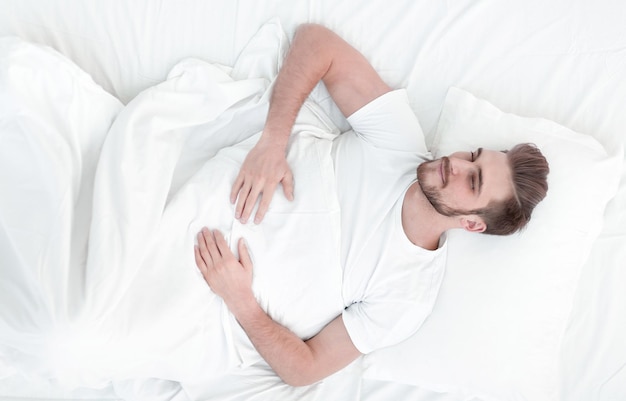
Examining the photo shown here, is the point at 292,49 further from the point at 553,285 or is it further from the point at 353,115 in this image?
the point at 553,285

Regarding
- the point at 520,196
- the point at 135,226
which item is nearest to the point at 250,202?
the point at 135,226

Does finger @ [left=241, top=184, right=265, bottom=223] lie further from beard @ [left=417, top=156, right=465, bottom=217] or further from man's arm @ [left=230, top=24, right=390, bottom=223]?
beard @ [left=417, top=156, right=465, bottom=217]

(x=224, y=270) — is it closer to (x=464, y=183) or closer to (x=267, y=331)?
(x=267, y=331)

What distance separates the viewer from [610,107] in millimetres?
1635

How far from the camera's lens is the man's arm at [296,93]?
1.49 meters

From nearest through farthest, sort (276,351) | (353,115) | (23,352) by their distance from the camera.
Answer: (23,352), (276,351), (353,115)

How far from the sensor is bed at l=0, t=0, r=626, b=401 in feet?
4.64

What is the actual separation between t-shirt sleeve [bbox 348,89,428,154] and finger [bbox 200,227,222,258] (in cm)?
50

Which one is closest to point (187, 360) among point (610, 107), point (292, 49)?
point (292, 49)

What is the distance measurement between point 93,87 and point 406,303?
963 millimetres

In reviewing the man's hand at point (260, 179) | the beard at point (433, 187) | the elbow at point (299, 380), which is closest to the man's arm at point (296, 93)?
the man's hand at point (260, 179)

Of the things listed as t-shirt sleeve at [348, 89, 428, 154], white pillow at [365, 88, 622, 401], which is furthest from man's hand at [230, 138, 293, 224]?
white pillow at [365, 88, 622, 401]

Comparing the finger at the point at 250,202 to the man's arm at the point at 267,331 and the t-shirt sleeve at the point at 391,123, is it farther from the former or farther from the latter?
the t-shirt sleeve at the point at 391,123

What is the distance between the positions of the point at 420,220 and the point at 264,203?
40cm
